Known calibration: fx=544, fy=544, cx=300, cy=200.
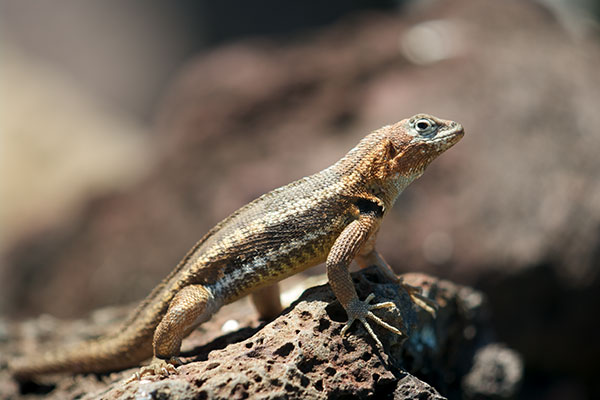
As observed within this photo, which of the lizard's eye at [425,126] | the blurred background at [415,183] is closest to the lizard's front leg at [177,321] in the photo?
the lizard's eye at [425,126]

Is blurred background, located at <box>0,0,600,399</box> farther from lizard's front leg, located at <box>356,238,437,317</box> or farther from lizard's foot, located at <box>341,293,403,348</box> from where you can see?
lizard's foot, located at <box>341,293,403,348</box>

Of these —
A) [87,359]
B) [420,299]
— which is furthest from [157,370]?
[420,299]

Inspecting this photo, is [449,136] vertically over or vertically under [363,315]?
over

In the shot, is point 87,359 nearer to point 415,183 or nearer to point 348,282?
point 348,282

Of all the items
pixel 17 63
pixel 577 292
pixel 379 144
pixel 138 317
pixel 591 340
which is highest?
pixel 17 63

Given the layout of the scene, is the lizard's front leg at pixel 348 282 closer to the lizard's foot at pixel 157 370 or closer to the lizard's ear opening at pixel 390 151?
the lizard's ear opening at pixel 390 151

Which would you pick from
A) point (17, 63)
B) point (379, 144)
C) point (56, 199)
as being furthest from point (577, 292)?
point (17, 63)

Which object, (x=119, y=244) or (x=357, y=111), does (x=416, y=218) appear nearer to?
(x=357, y=111)
